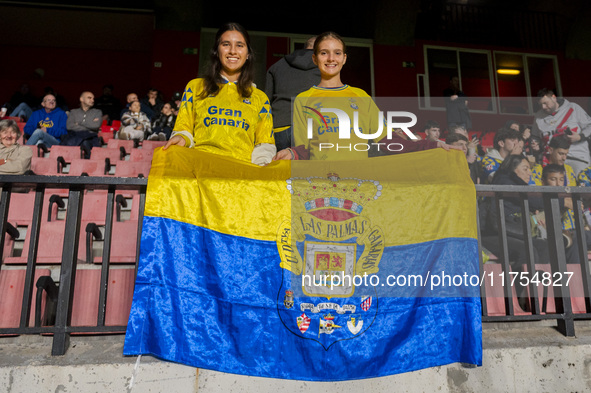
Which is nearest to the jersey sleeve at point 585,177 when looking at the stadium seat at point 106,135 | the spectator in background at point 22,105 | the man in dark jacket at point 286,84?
the man in dark jacket at point 286,84

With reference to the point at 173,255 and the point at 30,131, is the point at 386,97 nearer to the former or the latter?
the point at 30,131

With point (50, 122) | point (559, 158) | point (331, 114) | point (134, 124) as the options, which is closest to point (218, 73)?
point (331, 114)

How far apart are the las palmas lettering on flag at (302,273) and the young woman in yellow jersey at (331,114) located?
17.2 inches

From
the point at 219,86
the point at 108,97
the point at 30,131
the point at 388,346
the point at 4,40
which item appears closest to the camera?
A: the point at 388,346

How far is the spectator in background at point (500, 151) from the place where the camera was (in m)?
4.53

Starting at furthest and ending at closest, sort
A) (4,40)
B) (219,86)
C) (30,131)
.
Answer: (4,40) → (30,131) → (219,86)

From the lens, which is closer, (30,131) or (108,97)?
(30,131)

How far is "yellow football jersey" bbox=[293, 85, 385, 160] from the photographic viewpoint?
2.75 metres

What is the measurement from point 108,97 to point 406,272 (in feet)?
26.5

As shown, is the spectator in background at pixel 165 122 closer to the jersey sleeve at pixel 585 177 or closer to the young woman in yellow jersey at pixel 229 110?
the young woman in yellow jersey at pixel 229 110

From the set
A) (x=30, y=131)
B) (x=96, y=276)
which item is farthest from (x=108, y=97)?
(x=96, y=276)

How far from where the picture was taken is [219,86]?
279 centimetres

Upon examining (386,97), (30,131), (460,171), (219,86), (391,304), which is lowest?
(391,304)

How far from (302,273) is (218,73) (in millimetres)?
1489
